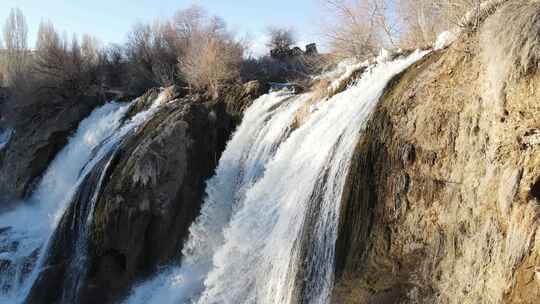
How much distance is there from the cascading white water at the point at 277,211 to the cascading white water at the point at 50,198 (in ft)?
12.8

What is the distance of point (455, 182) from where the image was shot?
5.67 m

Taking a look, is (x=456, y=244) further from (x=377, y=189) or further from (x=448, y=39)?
(x=448, y=39)

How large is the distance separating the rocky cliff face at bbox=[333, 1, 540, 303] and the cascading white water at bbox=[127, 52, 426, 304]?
1.12ft

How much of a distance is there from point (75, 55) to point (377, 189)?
21.7 m

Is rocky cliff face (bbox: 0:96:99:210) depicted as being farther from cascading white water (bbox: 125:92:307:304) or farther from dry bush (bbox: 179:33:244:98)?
cascading white water (bbox: 125:92:307:304)

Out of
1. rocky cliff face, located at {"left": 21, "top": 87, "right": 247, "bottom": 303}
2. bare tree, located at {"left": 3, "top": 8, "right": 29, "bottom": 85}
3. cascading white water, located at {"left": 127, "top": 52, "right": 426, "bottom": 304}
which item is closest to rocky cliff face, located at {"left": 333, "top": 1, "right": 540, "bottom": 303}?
cascading white water, located at {"left": 127, "top": 52, "right": 426, "bottom": 304}

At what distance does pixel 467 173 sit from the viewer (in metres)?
5.52

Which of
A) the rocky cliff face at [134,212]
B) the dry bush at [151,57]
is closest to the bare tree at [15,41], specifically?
the dry bush at [151,57]

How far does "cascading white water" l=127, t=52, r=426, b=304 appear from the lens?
21.7ft

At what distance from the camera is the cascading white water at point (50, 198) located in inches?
509

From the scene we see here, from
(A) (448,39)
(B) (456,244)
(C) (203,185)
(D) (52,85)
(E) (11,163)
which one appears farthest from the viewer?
(D) (52,85)

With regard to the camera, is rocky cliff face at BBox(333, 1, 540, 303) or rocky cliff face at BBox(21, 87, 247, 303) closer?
rocky cliff face at BBox(333, 1, 540, 303)

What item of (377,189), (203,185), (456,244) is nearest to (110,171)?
(203,185)

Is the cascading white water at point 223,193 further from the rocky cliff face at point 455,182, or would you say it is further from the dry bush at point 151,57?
the dry bush at point 151,57
